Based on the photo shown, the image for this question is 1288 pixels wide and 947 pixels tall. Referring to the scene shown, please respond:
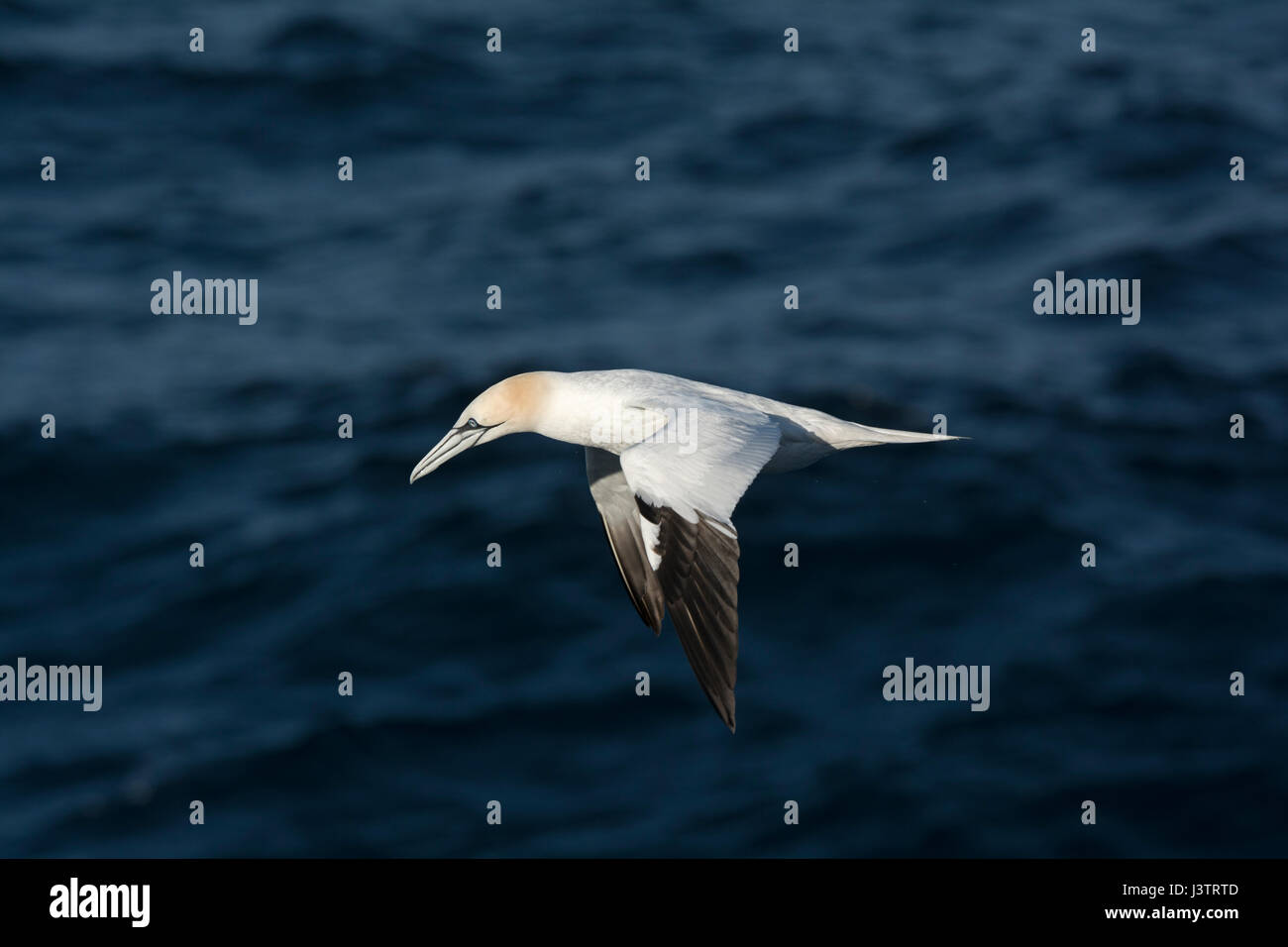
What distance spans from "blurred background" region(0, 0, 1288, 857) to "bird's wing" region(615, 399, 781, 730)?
5773 millimetres

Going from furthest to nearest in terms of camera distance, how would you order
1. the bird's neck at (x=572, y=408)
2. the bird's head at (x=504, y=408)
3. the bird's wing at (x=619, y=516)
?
the bird's wing at (x=619, y=516) → the bird's head at (x=504, y=408) → the bird's neck at (x=572, y=408)

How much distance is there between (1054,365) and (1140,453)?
1.93m

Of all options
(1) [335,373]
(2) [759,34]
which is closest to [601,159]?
(2) [759,34]

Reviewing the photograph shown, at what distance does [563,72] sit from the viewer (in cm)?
2466

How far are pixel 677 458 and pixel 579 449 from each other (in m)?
9.44

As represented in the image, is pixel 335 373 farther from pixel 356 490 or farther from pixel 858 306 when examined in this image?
pixel 858 306

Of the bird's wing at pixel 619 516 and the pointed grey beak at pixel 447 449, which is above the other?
the pointed grey beak at pixel 447 449

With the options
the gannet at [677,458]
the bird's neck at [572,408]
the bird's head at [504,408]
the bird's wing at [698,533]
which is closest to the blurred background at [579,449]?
the gannet at [677,458]

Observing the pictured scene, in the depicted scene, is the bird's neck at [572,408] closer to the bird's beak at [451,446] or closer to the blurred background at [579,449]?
the bird's beak at [451,446]

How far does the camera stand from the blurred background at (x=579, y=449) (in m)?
14.2

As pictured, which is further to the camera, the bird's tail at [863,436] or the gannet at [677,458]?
the bird's tail at [863,436]

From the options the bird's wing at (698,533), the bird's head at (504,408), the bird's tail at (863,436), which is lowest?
the bird's wing at (698,533)

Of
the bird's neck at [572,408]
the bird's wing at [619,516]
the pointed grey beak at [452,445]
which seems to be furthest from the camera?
the bird's wing at [619,516]

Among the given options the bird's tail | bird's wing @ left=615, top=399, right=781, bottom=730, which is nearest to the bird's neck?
bird's wing @ left=615, top=399, right=781, bottom=730
